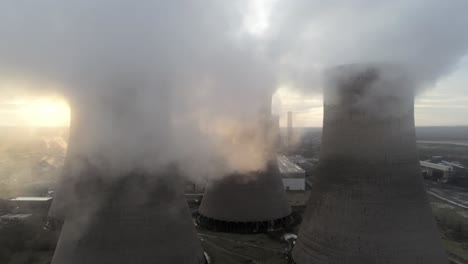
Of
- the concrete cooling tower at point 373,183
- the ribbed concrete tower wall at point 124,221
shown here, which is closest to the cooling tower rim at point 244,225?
the concrete cooling tower at point 373,183

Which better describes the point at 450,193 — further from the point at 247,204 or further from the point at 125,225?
the point at 125,225

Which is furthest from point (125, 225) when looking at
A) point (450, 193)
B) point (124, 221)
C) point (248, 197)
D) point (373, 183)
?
point (450, 193)

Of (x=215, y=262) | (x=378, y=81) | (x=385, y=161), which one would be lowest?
(x=215, y=262)

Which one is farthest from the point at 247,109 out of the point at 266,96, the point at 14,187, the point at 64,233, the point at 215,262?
the point at 14,187

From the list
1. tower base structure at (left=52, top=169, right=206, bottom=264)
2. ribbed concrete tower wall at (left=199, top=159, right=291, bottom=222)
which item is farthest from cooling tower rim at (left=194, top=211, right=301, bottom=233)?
tower base structure at (left=52, top=169, right=206, bottom=264)

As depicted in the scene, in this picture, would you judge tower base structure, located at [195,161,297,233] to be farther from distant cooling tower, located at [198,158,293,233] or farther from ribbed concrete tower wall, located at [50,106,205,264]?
ribbed concrete tower wall, located at [50,106,205,264]

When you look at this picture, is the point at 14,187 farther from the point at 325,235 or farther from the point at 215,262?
the point at 325,235

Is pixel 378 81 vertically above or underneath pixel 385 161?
above
